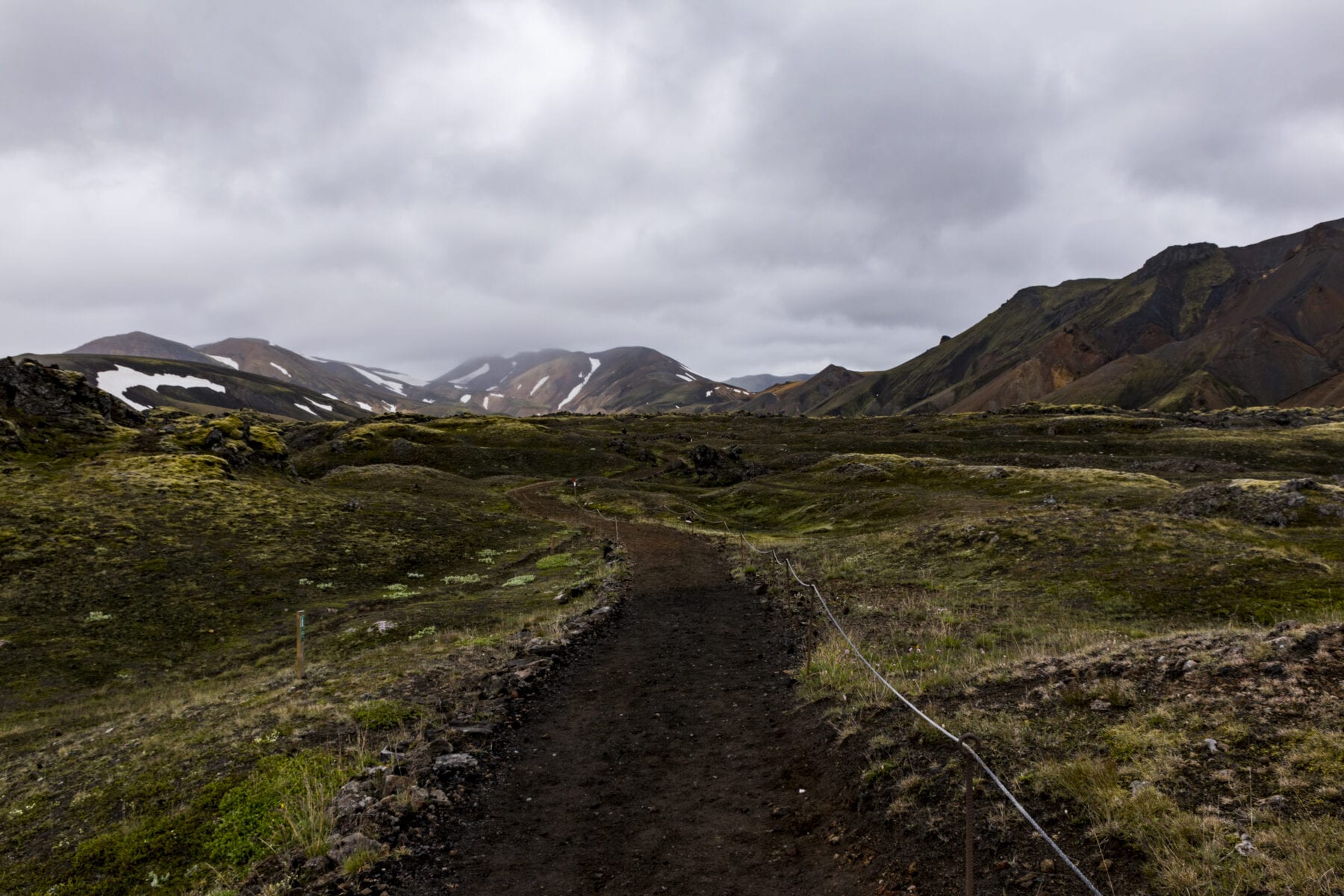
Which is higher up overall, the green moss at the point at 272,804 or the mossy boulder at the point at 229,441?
the mossy boulder at the point at 229,441

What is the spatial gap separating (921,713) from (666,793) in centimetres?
558

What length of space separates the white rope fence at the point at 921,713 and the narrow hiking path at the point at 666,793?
71.5 inches

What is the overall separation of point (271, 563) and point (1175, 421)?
153253 millimetres

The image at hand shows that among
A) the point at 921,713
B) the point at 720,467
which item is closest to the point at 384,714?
the point at 921,713

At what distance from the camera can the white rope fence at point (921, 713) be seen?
579 centimetres

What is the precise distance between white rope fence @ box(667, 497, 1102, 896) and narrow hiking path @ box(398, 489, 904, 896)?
1816mm

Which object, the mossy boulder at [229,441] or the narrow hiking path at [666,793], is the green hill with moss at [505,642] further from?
the narrow hiking path at [666,793]

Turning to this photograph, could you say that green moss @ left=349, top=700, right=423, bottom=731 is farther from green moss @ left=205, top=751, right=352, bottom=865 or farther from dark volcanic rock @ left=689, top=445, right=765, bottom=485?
dark volcanic rock @ left=689, top=445, right=765, bottom=485

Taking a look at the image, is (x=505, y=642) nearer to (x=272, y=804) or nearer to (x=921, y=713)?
(x=272, y=804)

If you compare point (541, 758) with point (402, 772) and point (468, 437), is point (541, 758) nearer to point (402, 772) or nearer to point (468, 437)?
point (402, 772)

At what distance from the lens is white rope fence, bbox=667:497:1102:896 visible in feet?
19.0

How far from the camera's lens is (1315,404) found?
200 meters

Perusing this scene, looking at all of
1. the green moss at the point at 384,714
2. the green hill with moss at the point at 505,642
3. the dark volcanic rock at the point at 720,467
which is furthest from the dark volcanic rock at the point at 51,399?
the dark volcanic rock at the point at 720,467

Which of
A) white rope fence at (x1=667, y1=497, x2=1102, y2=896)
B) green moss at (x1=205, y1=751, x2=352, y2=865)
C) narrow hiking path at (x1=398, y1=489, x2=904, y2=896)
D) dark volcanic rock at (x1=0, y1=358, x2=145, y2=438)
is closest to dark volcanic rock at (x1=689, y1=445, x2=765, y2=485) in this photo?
white rope fence at (x1=667, y1=497, x2=1102, y2=896)
